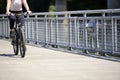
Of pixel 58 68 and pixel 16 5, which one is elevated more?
pixel 16 5

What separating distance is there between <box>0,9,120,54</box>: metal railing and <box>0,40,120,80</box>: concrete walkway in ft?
1.90

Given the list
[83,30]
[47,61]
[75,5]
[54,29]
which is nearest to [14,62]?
[47,61]

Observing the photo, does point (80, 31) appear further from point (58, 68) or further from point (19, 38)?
point (58, 68)

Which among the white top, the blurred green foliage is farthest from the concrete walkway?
the blurred green foliage

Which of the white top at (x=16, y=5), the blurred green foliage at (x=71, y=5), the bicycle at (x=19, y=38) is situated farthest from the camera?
the blurred green foliage at (x=71, y=5)

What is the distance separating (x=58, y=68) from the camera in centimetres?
953

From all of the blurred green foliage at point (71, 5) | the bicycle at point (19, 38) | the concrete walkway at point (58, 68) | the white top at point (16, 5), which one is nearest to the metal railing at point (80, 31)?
the concrete walkway at point (58, 68)

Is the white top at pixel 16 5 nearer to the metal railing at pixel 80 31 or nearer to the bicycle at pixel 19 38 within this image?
the bicycle at pixel 19 38

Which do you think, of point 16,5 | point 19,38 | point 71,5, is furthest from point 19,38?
point 71,5

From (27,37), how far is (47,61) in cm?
771

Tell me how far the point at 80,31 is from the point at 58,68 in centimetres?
407

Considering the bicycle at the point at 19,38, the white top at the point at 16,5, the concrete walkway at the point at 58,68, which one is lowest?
the concrete walkway at the point at 58,68

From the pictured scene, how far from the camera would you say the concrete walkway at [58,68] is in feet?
27.1

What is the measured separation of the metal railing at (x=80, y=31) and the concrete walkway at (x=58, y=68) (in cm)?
58
